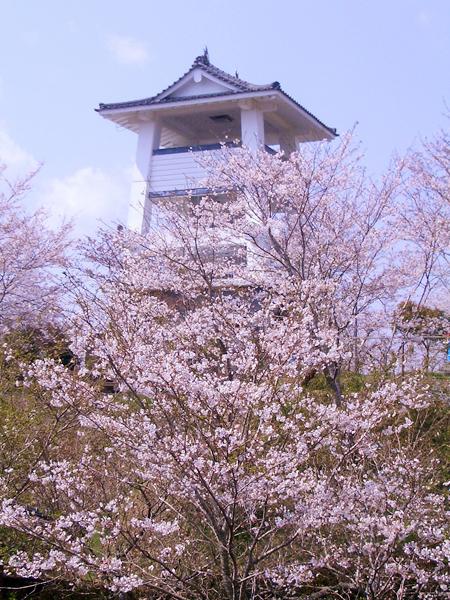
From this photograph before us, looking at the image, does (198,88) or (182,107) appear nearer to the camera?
(182,107)

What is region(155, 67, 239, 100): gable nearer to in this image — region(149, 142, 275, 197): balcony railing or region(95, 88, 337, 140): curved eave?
region(95, 88, 337, 140): curved eave

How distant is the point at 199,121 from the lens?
1608 centimetres

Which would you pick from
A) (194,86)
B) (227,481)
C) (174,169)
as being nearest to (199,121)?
(194,86)

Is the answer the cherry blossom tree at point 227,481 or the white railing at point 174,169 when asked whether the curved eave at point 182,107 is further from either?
the cherry blossom tree at point 227,481

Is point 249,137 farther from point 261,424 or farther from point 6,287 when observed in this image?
point 261,424

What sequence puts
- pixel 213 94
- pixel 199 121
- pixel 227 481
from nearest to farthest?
pixel 227 481
pixel 213 94
pixel 199 121

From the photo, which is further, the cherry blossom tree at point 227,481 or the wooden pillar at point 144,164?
the wooden pillar at point 144,164

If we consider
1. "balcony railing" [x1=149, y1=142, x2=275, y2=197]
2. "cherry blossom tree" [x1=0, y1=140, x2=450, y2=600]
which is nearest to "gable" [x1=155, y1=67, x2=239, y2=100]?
"balcony railing" [x1=149, y1=142, x2=275, y2=197]

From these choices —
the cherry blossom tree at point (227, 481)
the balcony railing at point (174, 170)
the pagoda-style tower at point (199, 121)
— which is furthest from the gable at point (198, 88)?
the cherry blossom tree at point (227, 481)

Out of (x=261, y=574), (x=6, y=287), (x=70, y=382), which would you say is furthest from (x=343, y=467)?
(x=6, y=287)

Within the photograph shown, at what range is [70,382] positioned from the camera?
13.9 ft

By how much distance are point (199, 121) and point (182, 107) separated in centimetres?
120

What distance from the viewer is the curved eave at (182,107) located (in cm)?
1406

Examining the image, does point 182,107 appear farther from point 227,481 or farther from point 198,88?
point 227,481
